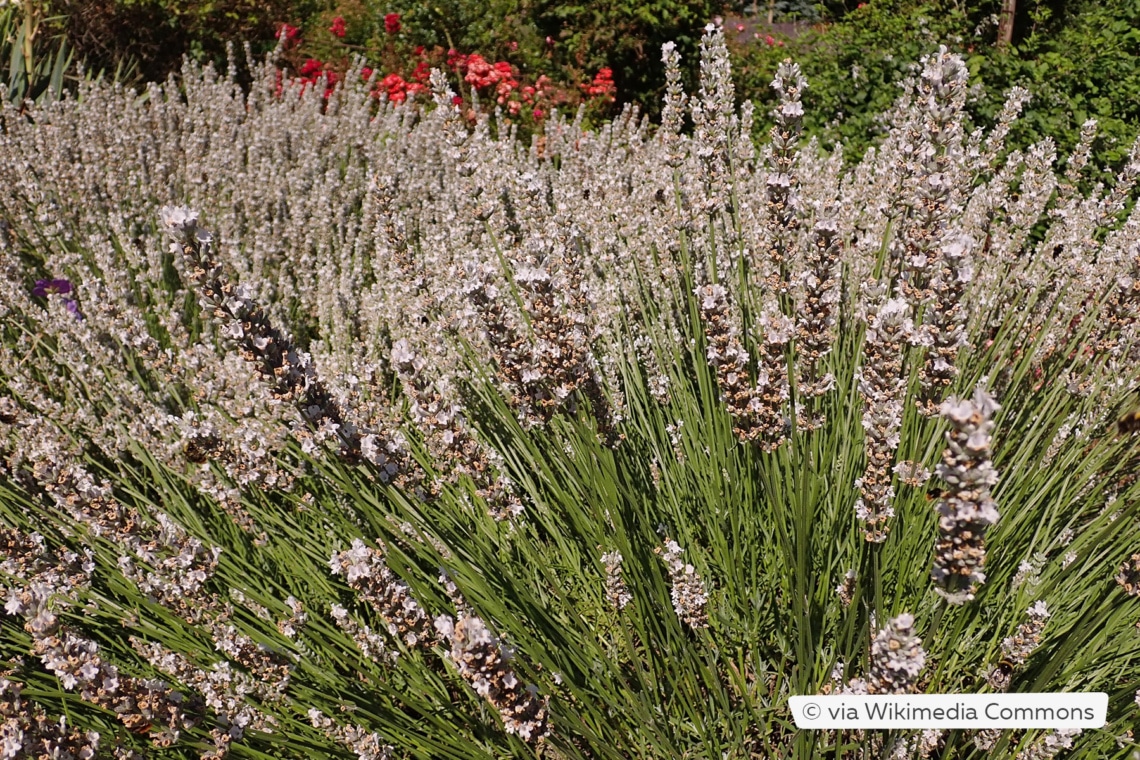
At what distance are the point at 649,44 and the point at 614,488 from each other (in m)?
6.25

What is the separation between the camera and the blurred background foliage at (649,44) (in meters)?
4.75

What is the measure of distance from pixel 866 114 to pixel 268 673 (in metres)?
4.83

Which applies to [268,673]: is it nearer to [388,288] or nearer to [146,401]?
[146,401]

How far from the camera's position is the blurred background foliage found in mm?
4746

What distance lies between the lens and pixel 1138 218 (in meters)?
2.51

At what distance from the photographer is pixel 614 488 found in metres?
1.96

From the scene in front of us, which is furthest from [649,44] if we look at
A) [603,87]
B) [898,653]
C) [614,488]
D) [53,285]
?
[898,653]

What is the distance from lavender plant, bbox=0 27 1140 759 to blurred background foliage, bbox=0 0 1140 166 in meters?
2.09

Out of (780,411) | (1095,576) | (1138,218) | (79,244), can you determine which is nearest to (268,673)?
(780,411)

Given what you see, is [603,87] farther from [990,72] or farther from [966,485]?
[966,485]

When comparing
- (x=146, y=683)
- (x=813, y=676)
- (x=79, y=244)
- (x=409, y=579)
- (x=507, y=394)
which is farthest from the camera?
(x=79, y=244)

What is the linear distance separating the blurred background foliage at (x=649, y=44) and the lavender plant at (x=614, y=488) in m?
2.09

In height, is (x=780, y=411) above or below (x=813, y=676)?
above

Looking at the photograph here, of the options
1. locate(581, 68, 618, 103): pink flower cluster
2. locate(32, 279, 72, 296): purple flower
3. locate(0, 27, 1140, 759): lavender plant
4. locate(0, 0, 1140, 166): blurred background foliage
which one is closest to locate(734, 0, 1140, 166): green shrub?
locate(0, 0, 1140, 166): blurred background foliage
